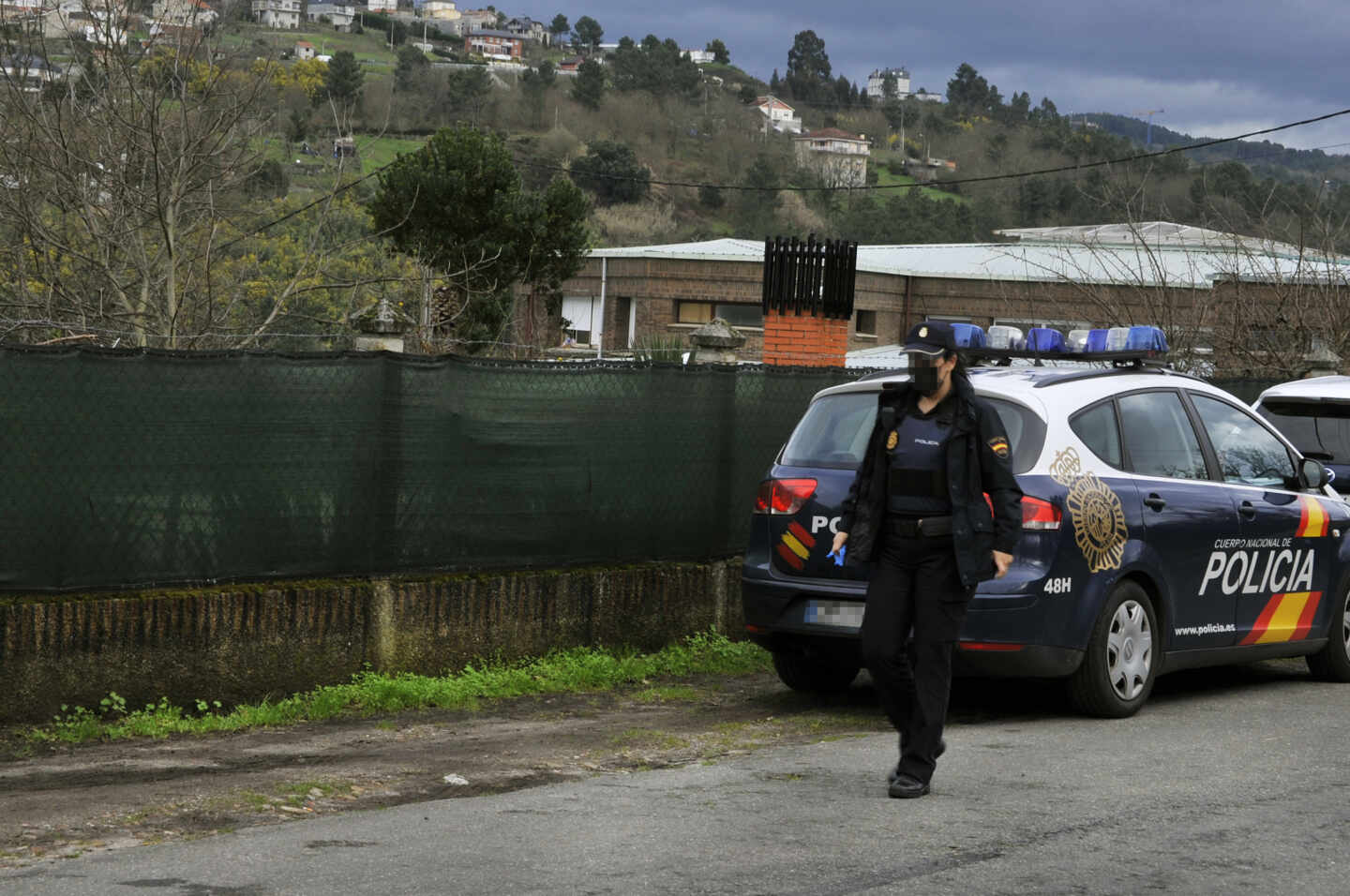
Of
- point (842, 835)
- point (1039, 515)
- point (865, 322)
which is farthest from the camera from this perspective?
point (865, 322)

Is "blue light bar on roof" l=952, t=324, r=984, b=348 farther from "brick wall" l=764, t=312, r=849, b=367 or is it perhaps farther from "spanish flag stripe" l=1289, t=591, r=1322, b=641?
"brick wall" l=764, t=312, r=849, b=367

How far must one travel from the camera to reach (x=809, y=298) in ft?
61.4

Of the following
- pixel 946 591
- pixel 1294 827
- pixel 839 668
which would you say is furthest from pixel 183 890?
pixel 839 668

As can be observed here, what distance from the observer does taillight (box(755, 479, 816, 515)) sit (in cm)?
824

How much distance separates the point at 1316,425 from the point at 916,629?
6.52 meters

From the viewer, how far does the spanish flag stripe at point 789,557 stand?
8.22 m

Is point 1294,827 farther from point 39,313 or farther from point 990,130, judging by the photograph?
point 990,130

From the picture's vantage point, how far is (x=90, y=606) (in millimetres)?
7680

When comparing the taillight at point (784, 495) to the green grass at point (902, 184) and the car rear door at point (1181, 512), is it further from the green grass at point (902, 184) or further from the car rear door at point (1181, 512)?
the green grass at point (902, 184)

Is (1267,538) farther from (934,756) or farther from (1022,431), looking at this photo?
(934,756)

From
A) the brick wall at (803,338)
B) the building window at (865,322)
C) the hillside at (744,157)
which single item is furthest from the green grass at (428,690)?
the hillside at (744,157)

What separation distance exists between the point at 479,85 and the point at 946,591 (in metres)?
102

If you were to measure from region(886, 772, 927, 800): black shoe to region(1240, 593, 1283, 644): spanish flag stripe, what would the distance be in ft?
11.2

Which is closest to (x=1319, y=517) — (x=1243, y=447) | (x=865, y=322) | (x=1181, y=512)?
(x=1243, y=447)
